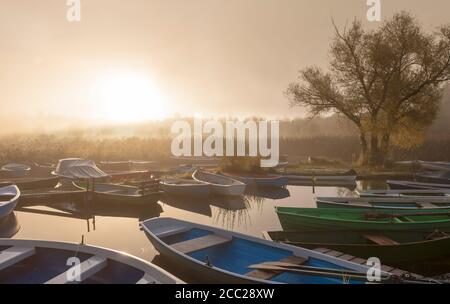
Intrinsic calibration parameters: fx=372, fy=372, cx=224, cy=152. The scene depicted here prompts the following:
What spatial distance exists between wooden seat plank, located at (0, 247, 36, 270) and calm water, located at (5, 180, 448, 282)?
361 cm

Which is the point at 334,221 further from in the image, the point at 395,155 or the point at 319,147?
the point at 319,147

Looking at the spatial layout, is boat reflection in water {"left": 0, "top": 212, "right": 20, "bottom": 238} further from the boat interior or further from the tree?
the tree

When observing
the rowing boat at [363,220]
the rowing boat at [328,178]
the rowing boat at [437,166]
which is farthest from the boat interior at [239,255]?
the rowing boat at [437,166]

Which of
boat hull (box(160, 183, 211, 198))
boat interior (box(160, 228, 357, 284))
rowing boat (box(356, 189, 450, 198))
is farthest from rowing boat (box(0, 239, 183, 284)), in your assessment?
rowing boat (box(356, 189, 450, 198))

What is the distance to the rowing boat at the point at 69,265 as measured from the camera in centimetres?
714

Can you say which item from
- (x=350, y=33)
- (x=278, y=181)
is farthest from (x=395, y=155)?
(x=278, y=181)

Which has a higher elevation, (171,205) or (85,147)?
(85,147)

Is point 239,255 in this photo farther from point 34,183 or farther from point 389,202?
point 34,183

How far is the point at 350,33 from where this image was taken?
123ft

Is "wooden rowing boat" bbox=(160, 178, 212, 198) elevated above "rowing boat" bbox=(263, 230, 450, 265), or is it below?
above

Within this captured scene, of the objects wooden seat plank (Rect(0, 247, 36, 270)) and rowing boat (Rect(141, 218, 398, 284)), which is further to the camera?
rowing boat (Rect(141, 218, 398, 284))

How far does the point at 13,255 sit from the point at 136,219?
807cm

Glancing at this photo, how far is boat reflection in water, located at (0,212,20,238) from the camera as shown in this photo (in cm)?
1422
